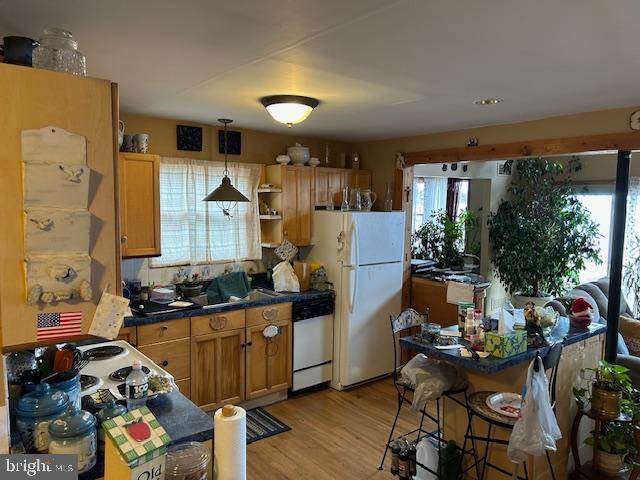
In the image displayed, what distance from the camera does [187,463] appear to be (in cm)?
128

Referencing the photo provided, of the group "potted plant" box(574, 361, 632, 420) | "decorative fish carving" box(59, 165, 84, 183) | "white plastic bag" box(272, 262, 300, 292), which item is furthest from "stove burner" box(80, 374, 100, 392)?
"potted plant" box(574, 361, 632, 420)

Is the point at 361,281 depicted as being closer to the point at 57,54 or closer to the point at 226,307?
the point at 226,307

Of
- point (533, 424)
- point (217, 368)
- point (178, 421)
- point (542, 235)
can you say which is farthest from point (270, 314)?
point (542, 235)

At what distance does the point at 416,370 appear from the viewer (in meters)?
2.67

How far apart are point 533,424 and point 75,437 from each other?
1.87 metres

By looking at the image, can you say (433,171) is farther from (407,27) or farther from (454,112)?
(407,27)

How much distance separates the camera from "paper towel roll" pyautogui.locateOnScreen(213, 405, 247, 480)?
1.29 metres

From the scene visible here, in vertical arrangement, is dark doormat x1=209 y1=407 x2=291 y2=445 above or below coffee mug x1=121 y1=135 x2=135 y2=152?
below

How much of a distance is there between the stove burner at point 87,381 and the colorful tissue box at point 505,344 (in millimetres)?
1984

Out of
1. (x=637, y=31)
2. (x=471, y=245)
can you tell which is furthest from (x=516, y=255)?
(x=637, y=31)

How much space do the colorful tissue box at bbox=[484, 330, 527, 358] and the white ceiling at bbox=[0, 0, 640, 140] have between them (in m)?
1.39

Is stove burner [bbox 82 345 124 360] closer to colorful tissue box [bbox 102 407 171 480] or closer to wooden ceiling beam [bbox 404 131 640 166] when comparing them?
colorful tissue box [bbox 102 407 171 480]

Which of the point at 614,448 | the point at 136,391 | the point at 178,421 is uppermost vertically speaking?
the point at 136,391

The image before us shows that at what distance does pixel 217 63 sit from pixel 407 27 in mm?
972
